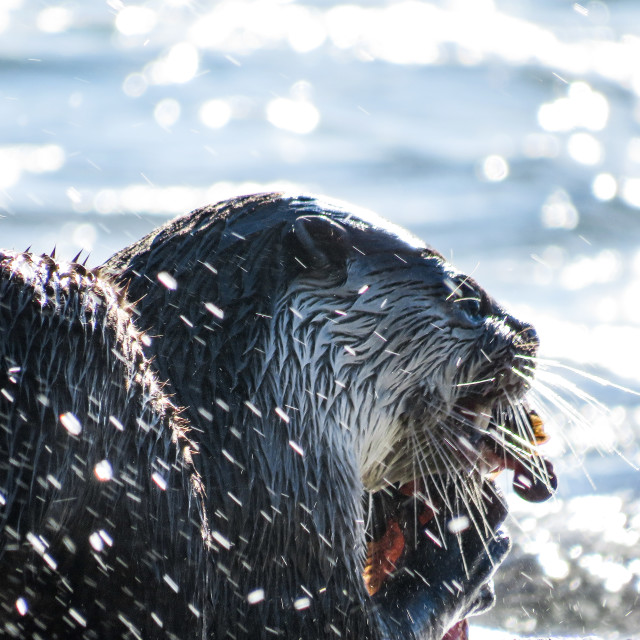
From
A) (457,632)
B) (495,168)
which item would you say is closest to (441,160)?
(495,168)

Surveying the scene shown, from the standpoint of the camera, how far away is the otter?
8.10 ft

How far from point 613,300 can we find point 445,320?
5.67 meters

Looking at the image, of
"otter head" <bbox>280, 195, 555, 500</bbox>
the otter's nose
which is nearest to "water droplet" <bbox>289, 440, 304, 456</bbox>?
"otter head" <bbox>280, 195, 555, 500</bbox>

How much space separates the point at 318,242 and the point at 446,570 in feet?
2.99

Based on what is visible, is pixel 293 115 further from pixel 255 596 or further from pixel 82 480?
pixel 82 480

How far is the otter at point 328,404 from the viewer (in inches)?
97.2

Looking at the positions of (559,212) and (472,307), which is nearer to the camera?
(472,307)

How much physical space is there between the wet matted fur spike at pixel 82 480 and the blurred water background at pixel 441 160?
268 cm

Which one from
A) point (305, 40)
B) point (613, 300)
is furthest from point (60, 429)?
point (305, 40)

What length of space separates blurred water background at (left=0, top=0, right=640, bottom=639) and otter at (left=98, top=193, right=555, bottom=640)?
5.66 feet

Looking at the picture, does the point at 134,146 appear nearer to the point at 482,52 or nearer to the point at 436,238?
the point at 436,238

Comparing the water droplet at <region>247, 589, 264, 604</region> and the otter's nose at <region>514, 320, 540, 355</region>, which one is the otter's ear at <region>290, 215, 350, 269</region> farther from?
the water droplet at <region>247, 589, 264, 604</region>

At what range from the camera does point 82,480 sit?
2.01 meters

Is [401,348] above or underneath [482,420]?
above
